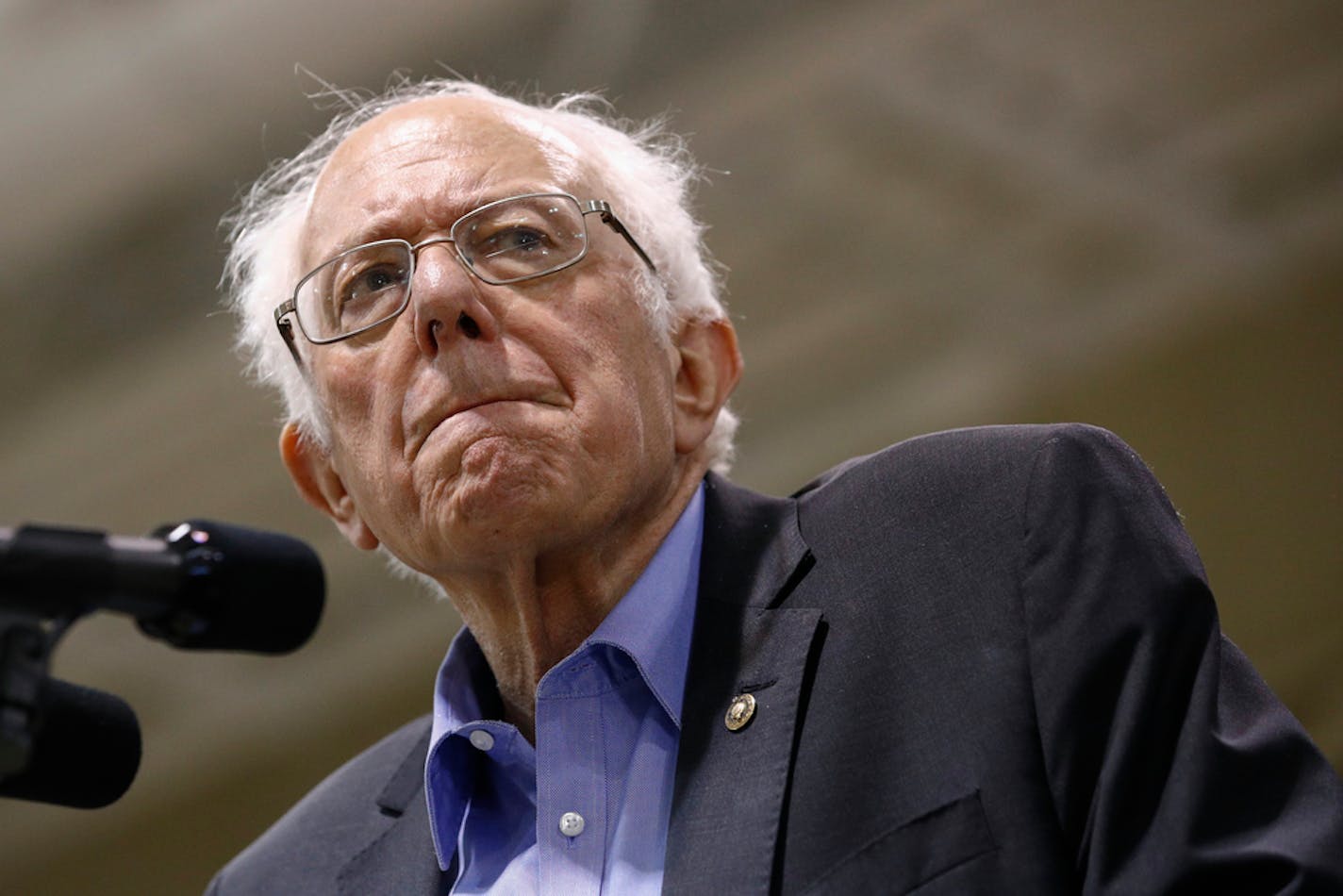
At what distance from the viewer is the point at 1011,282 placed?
3963 millimetres

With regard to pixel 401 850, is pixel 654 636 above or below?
above

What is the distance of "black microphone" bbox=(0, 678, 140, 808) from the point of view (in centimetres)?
134

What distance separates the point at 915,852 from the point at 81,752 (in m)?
0.83

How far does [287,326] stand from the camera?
6.89 feet

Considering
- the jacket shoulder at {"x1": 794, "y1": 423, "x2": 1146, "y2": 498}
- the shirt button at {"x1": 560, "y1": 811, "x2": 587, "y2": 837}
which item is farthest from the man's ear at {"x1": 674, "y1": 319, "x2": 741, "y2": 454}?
the shirt button at {"x1": 560, "y1": 811, "x2": 587, "y2": 837}

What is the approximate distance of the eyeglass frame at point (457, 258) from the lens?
1.87 metres

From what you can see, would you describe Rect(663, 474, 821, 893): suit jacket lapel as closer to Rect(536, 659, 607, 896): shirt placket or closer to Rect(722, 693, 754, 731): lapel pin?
Rect(722, 693, 754, 731): lapel pin

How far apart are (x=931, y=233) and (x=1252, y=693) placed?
2593 mm

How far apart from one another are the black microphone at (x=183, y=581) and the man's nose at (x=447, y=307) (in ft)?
1.84

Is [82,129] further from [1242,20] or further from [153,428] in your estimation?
[1242,20]

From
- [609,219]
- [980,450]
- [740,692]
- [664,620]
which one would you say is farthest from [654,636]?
[609,219]

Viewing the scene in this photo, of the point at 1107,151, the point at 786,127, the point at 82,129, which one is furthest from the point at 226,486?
the point at 1107,151

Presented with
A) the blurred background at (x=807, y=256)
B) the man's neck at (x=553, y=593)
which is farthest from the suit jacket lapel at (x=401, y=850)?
the blurred background at (x=807, y=256)

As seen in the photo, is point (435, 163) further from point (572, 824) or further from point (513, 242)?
point (572, 824)
